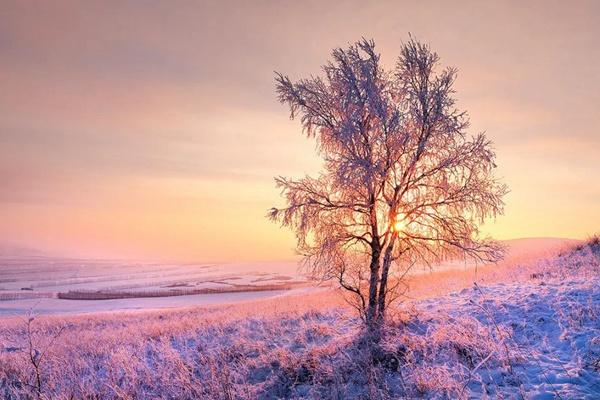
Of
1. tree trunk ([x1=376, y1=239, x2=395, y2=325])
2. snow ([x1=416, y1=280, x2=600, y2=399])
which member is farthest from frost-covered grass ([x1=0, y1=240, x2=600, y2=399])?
tree trunk ([x1=376, y1=239, x2=395, y2=325])

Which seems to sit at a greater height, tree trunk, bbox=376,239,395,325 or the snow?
tree trunk, bbox=376,239,395,325

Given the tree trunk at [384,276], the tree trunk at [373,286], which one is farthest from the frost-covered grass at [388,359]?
the tree trunk at [384,276]

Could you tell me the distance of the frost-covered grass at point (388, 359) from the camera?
19.3 ft

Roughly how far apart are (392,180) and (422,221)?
139 cm

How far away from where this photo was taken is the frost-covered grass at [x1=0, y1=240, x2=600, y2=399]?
5.88m

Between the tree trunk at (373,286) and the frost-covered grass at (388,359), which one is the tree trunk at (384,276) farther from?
the frost-covered grass at (388,359)

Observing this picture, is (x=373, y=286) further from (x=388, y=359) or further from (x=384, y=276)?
(x=388, y=359)

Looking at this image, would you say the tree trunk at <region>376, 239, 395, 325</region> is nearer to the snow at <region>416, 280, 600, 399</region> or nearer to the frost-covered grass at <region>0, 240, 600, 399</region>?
the frost-covered grass at <region>0, 240, 600, 399</region>

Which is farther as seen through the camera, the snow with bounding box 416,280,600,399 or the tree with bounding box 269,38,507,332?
the tree with bounding box 269,38,507,332

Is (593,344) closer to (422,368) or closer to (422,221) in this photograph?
(422,368)

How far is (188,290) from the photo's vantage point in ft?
173

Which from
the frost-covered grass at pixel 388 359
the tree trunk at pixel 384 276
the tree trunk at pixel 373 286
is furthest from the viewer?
the tree trunk at pixel 384 276

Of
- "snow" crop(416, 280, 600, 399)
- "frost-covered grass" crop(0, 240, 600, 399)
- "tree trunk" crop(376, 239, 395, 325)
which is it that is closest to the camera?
"snow" crop(416, 280, 600, 399)

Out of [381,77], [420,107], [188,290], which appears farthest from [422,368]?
[188,290]
